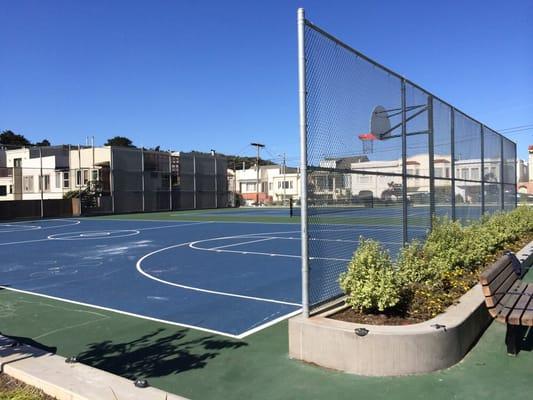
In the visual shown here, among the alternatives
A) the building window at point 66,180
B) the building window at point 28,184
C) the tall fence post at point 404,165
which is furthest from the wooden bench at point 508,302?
the building window at point 28,184

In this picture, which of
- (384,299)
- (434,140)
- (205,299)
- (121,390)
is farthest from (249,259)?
(121,390)

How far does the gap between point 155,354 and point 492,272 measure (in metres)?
3.72

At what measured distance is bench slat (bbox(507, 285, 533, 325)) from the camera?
15.7ft

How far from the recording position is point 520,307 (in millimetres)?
5105

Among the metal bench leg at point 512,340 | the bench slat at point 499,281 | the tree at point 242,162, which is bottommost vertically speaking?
the metal bench leg at point 512,340

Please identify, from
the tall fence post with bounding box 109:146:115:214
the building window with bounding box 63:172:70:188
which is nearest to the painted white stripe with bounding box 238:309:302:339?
the tall fence post with bounding box 109:146:115:214

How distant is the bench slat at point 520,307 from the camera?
15.7 ft

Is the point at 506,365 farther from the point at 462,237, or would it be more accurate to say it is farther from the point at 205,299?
the point at 205,299

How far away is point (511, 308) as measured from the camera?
5086mm

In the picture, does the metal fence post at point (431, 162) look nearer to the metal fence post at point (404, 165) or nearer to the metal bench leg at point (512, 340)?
the metal fence post at point (404, 165)

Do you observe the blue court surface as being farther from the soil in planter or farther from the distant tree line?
the distant tree line

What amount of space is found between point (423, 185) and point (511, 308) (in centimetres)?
415

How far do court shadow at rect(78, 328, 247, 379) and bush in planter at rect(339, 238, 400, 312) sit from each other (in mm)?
1424

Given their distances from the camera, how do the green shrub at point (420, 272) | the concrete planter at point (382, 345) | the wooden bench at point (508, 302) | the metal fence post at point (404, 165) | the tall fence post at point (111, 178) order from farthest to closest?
the tall fence post at point (111, 178)
the metal fence post at point (404, 165)
the green shrub at point (420, 272)
the wooden bench at point (508, 302)
the concrete planter at point (382, 345)
